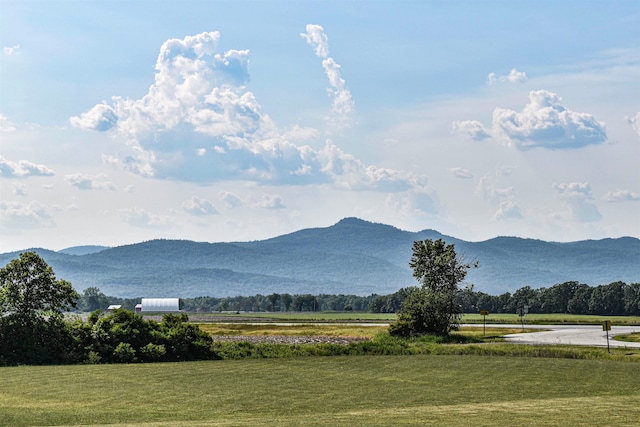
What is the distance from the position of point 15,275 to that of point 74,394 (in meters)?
24.7

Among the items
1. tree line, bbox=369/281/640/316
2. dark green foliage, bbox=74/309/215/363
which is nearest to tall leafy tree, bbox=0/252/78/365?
dark green foliage, bbox=74/309/215/363

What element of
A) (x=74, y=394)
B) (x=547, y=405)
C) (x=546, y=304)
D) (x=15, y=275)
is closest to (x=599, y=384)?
(x=547, y=405)

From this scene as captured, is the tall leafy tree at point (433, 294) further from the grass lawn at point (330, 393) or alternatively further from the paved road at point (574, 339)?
the grass lawn at point (330, 393)

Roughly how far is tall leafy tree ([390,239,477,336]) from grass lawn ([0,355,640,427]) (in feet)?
86.6

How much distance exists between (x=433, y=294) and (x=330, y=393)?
152ft

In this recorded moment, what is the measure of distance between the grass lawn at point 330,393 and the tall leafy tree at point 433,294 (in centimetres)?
2639

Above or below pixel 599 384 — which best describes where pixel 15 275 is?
above

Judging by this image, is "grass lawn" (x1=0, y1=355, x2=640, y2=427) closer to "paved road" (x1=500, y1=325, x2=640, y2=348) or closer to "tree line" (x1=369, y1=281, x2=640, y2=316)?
"paved road" (x1=500, y1=325, x2=640, y2=348)

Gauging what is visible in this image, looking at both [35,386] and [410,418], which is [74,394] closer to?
[35,386]

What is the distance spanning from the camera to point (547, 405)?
3142cm

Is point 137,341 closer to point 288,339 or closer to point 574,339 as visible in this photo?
point 288,339

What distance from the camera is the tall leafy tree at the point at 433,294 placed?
80.0 metres

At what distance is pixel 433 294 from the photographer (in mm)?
81500

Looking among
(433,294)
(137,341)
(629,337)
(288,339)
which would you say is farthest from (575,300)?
(137,341)
